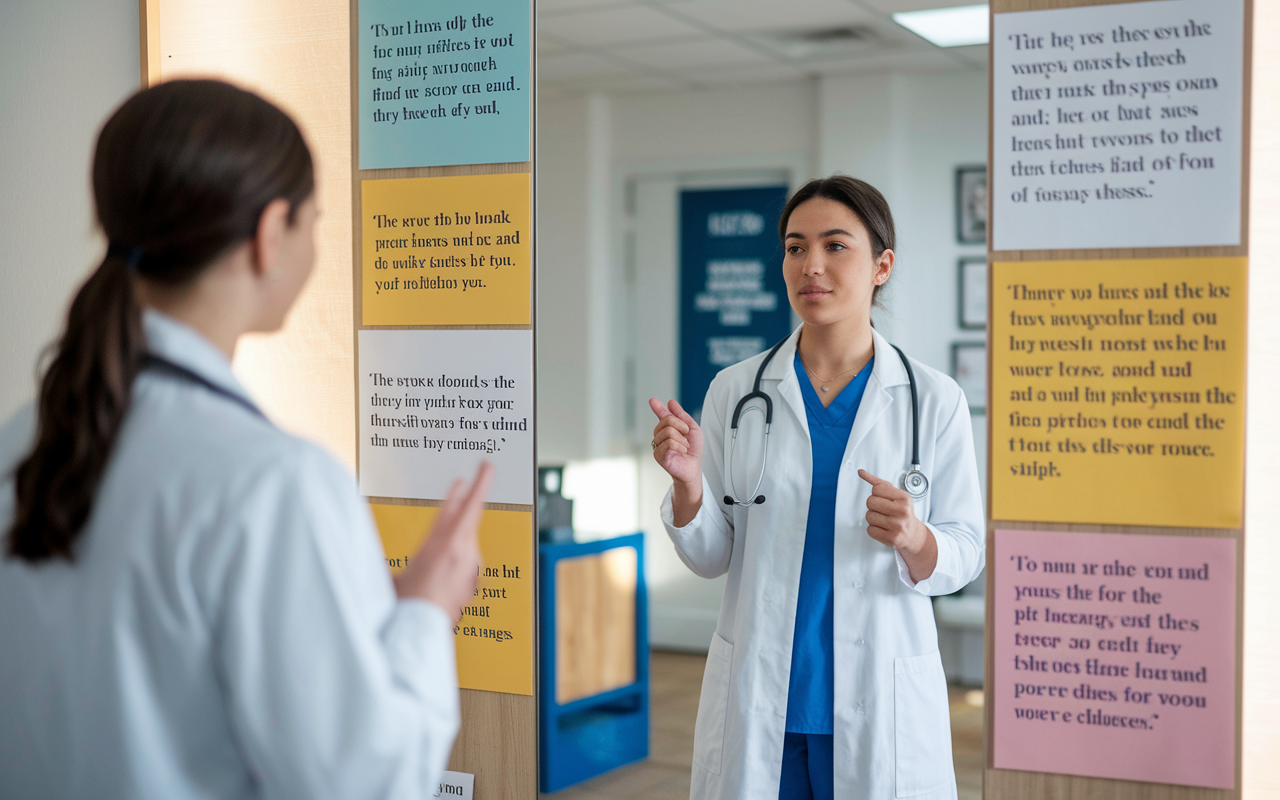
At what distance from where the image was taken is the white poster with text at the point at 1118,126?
1691mm

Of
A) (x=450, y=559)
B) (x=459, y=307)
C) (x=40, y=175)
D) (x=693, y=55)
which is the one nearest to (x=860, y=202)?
(x=459, y=307)

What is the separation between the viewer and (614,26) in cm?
435

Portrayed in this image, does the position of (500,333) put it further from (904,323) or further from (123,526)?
(904,323)

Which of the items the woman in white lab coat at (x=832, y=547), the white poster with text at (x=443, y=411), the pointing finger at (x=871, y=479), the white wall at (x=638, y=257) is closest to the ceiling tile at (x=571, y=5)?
the white wall at (x=638, y=257)

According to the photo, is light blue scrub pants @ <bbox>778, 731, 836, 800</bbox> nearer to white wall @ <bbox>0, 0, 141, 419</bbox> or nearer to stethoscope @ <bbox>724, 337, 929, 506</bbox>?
stethoscope @ <bbox>724, 337, 929, 506</bbox>

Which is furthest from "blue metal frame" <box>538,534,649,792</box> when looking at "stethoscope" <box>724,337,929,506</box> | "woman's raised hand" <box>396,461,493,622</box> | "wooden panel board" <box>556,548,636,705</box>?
"woman's raised hand" <box>396,461,493,622</box>

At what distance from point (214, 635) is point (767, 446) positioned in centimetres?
125

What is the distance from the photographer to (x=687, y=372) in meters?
5.63

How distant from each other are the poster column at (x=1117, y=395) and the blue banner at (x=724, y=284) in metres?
3.59

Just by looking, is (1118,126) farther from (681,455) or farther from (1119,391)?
(681,455)

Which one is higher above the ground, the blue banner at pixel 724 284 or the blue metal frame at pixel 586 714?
the blue banner at pixel 724 284

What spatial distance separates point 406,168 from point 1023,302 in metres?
1.33

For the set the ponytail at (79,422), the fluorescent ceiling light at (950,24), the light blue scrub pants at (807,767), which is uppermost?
the fluorescent ceiling light at (950,24)

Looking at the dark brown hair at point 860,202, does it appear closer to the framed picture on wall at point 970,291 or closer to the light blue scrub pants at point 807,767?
the light blue scrub pants at point 807,767
